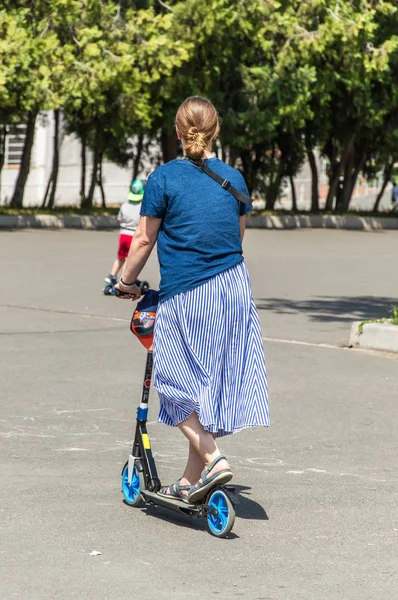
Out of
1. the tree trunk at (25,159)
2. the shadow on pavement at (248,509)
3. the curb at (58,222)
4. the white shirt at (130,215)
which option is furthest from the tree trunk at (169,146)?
the shadow on pavement at (248,509)

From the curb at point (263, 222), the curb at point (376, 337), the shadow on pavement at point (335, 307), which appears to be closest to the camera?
the curb at point (376, 337)

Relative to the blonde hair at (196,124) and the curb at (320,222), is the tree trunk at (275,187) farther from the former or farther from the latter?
the blonde hair at (196,124)

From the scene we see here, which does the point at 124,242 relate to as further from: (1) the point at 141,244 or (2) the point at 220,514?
(2) the point at 220,514

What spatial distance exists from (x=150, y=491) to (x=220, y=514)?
1.48ft

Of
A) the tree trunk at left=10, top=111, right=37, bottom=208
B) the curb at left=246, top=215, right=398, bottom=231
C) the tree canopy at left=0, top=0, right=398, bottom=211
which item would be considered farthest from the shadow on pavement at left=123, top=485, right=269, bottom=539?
the curb at left=246, top=215, right=398, bottom=231

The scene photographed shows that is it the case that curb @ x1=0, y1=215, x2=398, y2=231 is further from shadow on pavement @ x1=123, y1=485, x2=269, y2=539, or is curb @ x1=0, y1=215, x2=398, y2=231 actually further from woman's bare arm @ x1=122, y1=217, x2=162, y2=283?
woman's bare arm @ x1=122, y1=217, x2=162, y2=283

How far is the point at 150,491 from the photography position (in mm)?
5590

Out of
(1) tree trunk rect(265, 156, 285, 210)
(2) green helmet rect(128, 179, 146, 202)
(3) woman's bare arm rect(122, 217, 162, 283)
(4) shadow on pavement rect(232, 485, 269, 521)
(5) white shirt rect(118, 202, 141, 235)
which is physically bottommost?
(1) tree trunk rect(265, 156, 285, 210)

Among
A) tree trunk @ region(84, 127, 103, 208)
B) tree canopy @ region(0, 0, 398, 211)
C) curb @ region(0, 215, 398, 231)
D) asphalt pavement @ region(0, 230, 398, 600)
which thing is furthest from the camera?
tree trunk @ region(84, 127, 103, 208)

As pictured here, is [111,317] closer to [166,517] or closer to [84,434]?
[84,434]

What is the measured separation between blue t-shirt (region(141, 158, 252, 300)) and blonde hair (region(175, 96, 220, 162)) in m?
0.09

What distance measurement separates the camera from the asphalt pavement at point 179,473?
15.5 feet

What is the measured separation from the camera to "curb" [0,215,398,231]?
29.8 m

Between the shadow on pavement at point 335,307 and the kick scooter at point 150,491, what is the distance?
801cm
